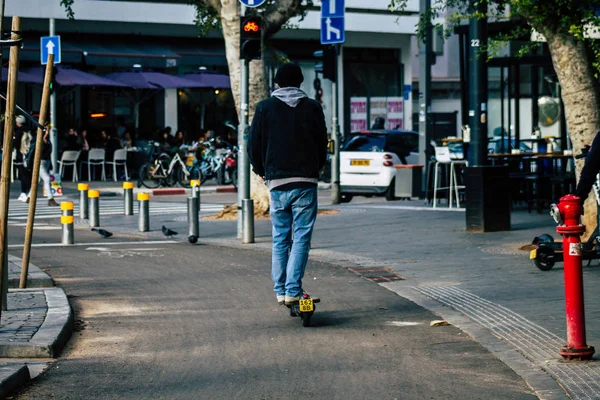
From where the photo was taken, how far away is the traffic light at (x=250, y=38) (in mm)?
15031

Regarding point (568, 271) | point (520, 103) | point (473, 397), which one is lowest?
point (473, 397)

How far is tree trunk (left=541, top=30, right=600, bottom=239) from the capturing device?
12.9m

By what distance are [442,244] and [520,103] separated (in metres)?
9.01

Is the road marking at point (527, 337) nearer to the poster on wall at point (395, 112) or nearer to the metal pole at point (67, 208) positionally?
the metal pole at point (67, 208)

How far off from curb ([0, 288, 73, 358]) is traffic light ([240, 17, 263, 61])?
6.68m

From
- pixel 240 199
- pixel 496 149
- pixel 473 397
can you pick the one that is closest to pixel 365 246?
pixel 240 199

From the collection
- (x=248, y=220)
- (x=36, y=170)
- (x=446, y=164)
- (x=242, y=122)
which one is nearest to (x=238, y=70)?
(x=242, y=122)

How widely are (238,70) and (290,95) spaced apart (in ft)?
33.5

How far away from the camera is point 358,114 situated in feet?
142

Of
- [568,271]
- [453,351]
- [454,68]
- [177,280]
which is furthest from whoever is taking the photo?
[454,68]

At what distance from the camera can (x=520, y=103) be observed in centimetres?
2267

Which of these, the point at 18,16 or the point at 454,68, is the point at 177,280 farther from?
the point at 454,68

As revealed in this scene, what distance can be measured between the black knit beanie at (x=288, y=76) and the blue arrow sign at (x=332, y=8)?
13.0m

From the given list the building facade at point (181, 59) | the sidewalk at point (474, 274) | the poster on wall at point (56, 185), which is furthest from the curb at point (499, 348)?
the building facade at point (181, 59)
